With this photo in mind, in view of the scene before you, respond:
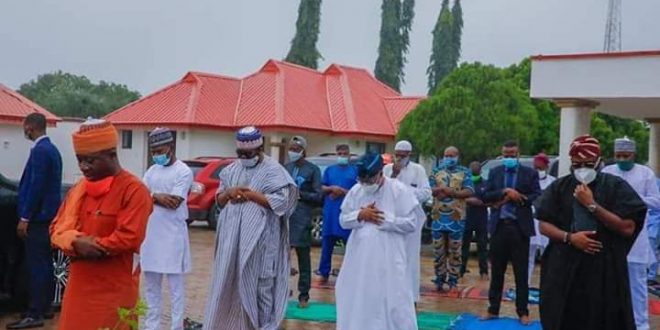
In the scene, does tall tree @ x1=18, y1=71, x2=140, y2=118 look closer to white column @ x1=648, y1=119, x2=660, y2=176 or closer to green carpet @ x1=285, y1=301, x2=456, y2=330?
white column @ x1=648, y1=119, x2=660, y2=176

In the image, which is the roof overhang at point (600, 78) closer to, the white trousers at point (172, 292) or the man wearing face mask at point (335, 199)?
the man wearing face mask at point (335, 199)

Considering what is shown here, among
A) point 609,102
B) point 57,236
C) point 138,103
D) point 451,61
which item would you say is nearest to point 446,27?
point 451,61

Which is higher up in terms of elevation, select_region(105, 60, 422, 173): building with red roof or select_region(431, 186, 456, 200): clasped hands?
select_region(105, 60, 422, 173): building with red roof

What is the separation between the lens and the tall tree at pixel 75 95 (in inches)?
2329

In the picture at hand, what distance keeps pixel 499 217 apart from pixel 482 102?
2291 cm

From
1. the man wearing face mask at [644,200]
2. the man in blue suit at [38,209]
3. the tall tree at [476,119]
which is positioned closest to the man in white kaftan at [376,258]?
the man wearing face mask at [644,200]

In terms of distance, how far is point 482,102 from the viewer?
3161 centimetres

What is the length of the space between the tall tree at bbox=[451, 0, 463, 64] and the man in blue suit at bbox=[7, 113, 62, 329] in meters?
56.9

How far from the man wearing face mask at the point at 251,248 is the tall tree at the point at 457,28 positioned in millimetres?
57223

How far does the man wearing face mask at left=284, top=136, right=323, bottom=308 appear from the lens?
9.60 meters

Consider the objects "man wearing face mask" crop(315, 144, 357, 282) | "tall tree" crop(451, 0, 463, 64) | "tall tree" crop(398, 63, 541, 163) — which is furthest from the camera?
"tall tree" crop(451, 0, 463, 64)

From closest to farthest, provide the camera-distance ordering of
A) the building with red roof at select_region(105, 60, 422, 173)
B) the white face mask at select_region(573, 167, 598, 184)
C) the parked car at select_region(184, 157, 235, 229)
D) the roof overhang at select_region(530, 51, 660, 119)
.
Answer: the white face mask at select_region(573, 167, 598, 184) < the roof overhang at select_region(530, 51, 660, 119) < the parked car at select_region(184, 157, 235, 229) < the building with red roof at select_region(105, 60, 422, 173)

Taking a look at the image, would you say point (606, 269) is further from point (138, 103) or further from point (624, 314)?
point (138, 103)

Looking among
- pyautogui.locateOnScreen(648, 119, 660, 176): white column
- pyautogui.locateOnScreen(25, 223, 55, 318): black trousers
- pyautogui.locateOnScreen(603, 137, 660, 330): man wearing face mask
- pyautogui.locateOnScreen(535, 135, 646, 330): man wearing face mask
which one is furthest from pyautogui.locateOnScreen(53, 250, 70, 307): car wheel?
pyautogui.locateOnScreen(648, 119, 660, 176): white column
